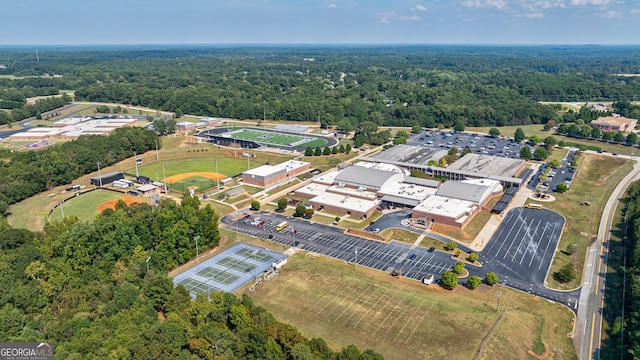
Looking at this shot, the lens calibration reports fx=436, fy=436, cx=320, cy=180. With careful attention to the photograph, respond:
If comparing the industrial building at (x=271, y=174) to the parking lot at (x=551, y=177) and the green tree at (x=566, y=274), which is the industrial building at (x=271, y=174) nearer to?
the parking lot at (x=551, y=177)

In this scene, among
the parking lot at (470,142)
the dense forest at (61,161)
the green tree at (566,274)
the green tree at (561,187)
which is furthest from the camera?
the parking lot at (470,142)

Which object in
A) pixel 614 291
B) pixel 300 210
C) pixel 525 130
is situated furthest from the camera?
pixel 525 130

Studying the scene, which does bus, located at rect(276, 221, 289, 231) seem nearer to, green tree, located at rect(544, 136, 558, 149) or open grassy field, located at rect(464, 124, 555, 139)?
green tree, located at rect(544, 136, 558, 149)

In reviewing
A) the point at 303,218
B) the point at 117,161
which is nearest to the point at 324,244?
the point at 303,218

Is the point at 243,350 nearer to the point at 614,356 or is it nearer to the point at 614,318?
the point at 614,356

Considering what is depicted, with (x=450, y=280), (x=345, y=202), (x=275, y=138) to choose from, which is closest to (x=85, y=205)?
(x=345, y=202)

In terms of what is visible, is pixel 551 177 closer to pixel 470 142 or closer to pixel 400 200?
pixel 470 142

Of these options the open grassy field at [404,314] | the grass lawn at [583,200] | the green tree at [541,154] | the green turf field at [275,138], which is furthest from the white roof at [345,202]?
the green tree at [541,154]

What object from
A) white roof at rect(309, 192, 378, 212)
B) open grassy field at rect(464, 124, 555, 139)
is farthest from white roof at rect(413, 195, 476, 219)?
open grassy field at rect(464, 124, 555, 139)

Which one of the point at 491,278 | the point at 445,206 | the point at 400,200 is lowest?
the point at 491,278
